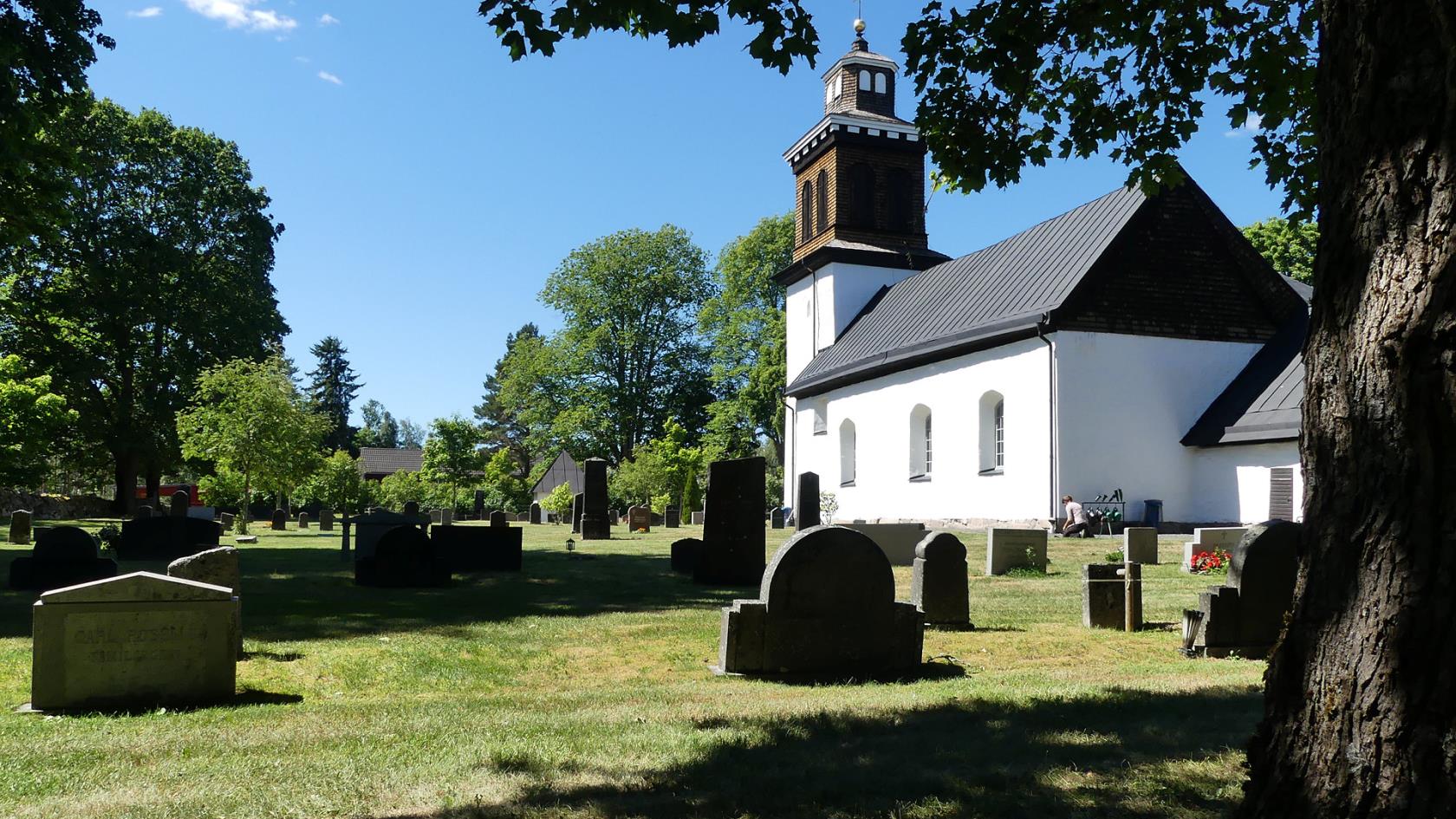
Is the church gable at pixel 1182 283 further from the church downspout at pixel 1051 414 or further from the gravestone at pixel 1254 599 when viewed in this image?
the gravestone at pixel 1254 599

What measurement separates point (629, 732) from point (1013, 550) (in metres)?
12.3

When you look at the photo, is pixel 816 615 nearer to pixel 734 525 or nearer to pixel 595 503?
pixel 734 525

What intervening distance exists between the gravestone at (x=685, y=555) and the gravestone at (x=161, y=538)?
966cm

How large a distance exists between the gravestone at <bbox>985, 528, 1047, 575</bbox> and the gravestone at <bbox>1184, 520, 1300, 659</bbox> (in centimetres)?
765

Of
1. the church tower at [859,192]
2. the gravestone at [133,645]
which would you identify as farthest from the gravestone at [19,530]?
the church tower at [859,192]

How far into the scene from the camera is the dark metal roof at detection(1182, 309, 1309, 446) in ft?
83.4

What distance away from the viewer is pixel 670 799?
4.62m

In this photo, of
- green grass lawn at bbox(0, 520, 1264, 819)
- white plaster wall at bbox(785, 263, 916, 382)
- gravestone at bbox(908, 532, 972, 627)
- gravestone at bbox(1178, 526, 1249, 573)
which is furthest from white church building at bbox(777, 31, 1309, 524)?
green grass lawn at bbox(0, 520, 1264, 819)

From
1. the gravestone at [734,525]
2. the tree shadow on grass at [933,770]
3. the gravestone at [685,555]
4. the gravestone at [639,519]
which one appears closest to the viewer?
the tree shadow on grass at [933,770]

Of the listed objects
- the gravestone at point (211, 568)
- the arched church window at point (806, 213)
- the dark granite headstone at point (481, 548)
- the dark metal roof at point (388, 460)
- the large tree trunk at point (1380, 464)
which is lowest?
the dark granite headstone at point (481, 548)

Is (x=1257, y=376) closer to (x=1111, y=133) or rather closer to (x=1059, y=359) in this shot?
(x=1059, y=359)

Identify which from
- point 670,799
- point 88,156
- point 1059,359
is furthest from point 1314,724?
point 88,156

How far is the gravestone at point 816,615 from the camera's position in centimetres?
835

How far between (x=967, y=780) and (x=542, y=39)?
4.99 m
